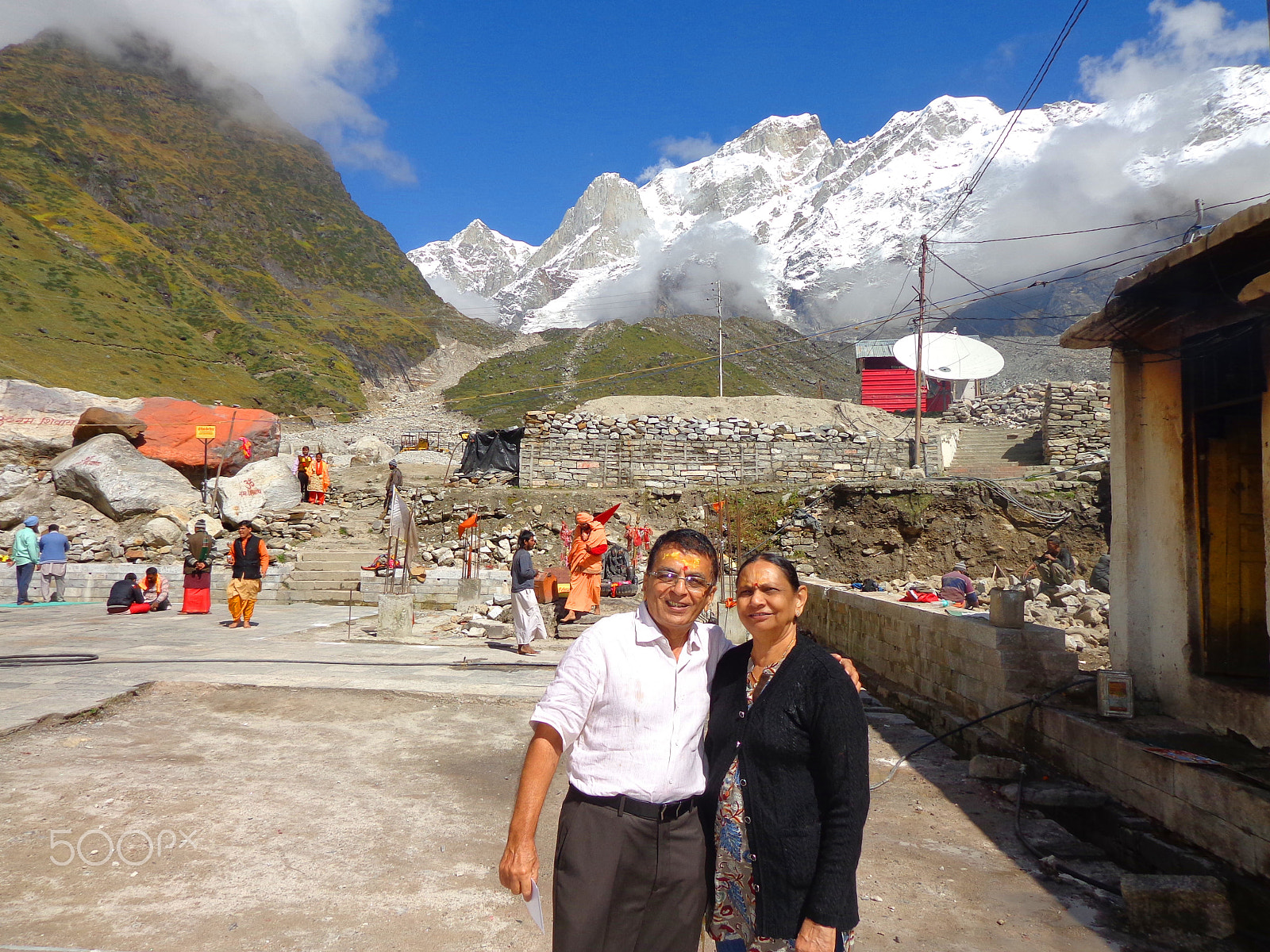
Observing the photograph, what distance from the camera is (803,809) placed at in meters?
1.85

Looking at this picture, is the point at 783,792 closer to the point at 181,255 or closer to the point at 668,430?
the point at 668,430

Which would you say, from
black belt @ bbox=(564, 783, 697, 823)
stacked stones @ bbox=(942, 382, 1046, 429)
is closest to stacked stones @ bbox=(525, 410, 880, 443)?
stacked stones @ bbox=(942, 382, 1046, 429)

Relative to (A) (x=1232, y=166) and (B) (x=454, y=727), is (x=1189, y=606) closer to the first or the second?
(B) (x=454, y=727)

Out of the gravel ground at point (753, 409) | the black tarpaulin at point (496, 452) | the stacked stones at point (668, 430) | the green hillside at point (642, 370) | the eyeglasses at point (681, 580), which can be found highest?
the green hillside at point (642, 370)

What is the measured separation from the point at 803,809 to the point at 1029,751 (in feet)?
13.5

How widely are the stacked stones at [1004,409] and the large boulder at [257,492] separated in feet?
72.9

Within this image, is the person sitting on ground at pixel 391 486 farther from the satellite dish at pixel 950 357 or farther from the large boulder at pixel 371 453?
the satellite dish at pixel 950 357

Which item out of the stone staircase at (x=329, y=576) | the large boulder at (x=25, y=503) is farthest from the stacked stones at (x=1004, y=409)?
the large boulder at (x=25, y=503)

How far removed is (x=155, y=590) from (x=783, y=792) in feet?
47.2

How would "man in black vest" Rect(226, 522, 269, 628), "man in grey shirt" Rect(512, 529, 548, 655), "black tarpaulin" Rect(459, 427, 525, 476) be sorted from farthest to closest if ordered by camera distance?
"black tarpaulin" Rect(459, 427, 525, 476) < "man in black vest" Rect(226, 522, 269, 628) < "man in grey shirt" Rect(512, 529, 548, 655)

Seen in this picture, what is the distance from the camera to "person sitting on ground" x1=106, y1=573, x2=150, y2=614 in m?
12.1

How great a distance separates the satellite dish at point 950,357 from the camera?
25641 millimetres

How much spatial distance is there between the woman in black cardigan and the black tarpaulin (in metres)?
20.3

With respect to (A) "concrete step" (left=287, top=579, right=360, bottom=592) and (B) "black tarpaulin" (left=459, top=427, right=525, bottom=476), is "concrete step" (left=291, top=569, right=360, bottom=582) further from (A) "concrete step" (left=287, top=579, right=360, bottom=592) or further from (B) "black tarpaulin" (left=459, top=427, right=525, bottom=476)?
(B) "black tarpaulin" (left=459, top=427, right=525, bottom=476)
